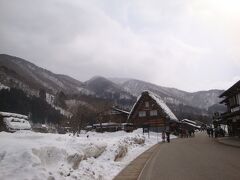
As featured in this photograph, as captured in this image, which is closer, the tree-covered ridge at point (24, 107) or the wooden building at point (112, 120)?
the tree-covered ridge at point (24, 107)

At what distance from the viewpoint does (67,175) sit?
9.52 m

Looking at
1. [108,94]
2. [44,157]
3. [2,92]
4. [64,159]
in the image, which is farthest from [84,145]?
[108,94]

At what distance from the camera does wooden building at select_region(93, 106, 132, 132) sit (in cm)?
6756

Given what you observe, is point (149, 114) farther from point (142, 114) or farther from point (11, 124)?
point (11, 124)

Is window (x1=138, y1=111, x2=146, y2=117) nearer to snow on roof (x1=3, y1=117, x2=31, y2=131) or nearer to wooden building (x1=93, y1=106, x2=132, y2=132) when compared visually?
wooden building (x1=93, y1=106, x2=132, y2=132)

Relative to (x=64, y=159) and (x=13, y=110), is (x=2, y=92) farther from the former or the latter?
(x=64, y=159)

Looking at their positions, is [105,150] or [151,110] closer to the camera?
[105,150]

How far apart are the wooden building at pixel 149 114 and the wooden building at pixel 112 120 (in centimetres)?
270

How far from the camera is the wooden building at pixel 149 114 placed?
66000 millimetres

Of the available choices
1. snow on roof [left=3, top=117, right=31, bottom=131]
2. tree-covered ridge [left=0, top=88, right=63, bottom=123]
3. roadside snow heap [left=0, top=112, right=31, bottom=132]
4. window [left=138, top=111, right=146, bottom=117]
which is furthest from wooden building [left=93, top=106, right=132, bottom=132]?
roadside snow heap [left=0, top=112, right=31, bottom=132]

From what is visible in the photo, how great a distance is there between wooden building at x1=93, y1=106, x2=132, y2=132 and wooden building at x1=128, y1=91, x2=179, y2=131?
2704mm

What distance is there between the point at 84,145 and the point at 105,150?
3.61 m

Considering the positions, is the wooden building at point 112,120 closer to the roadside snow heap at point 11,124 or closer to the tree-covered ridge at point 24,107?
the tree-covered ridge at point 24,107

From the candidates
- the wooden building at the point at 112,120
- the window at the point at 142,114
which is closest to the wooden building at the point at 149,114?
the window at the point at 142,114
